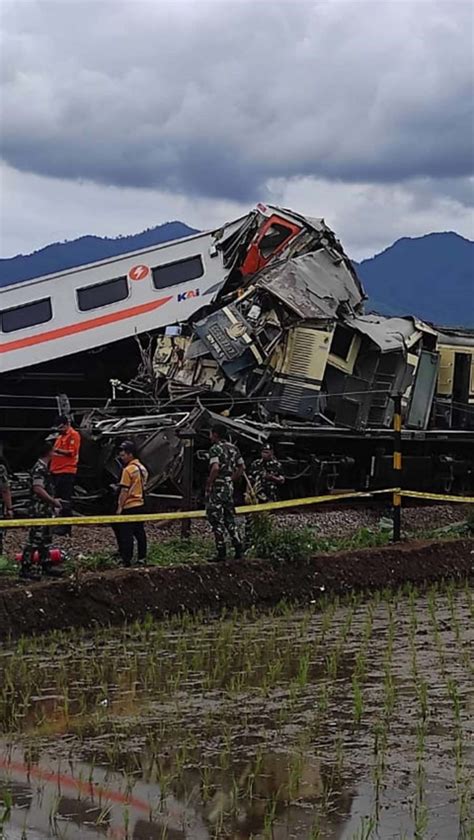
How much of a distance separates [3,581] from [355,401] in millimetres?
9924

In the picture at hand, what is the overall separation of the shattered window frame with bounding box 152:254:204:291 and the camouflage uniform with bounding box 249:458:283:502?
3.73 meters

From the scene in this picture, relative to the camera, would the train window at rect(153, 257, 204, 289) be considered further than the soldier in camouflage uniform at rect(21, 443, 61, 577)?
Yes

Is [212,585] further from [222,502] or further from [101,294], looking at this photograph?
[101,294]

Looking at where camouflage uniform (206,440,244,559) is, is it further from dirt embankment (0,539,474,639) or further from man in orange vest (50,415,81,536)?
man in orange vest (50,415,81,536)

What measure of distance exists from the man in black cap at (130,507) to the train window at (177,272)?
22.5 ft

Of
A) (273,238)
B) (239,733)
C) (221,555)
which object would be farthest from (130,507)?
(273,238)

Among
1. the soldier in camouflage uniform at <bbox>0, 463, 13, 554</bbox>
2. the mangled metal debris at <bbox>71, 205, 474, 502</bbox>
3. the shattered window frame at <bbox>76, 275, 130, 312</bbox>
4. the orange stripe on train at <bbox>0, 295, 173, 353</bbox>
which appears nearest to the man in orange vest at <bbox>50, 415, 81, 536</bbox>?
the soldier in camouflage uniform at <bbox>0, 463, 13, 554</bbox>

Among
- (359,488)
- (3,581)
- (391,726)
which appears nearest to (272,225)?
(359,488)

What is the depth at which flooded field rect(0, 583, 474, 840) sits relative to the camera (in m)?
5.45

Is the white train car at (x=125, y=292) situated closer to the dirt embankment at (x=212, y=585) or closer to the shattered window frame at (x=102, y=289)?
the shattered window frame at (x=102, y=289)

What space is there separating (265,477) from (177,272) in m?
4.17

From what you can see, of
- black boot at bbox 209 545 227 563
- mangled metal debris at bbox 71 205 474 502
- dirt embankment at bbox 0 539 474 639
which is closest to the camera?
dirt embankment at bbox 0 539 474 639

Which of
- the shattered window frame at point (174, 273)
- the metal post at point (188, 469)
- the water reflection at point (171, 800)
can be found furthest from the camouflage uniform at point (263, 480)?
the water reflection at point (171, 800)

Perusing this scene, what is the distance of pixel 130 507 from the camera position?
12477 mm
